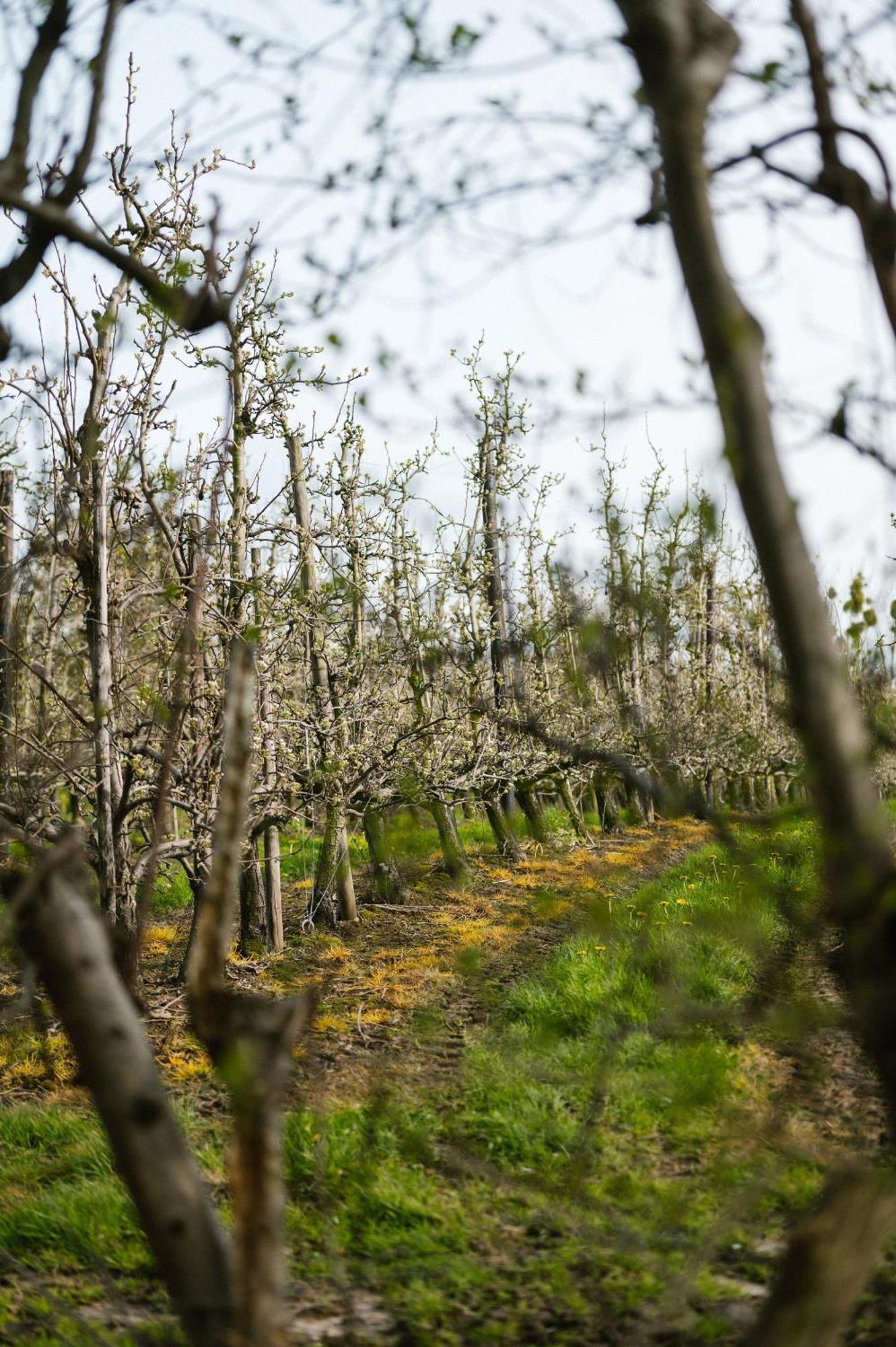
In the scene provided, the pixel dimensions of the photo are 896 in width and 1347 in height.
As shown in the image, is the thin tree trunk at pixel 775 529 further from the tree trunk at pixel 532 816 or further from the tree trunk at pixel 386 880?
the tree trunk at pixel 532 816

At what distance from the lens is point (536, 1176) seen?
4570mm

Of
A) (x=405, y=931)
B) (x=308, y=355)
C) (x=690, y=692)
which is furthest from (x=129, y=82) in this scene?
(x=690, y=692)

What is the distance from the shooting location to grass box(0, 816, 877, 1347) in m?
2.39

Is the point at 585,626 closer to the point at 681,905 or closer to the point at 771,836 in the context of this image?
the point at 771,836

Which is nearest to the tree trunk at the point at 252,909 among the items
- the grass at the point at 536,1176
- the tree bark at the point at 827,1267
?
the grass at the point at 536,1176

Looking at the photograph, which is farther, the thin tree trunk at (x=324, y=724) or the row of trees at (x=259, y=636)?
the thin tree trunk at (x=324, y=724)

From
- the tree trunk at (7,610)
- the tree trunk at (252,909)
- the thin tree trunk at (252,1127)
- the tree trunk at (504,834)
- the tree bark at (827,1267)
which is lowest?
the tree bark at (827,1267)

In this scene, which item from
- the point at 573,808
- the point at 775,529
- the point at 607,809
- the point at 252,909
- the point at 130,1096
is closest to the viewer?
the point at 130,1096

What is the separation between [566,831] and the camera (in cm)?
1789

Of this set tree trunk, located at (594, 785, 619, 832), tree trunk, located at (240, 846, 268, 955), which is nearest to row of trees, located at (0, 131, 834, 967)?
tree trunk, located at (240, 846, 268, 955)

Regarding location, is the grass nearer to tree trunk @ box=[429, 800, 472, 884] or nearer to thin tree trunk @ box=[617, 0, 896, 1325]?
thin tree trunk @ box=[617, 0, 896, 1325]

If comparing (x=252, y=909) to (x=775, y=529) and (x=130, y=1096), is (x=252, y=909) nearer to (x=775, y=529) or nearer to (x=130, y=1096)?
(x=130, y=1096)

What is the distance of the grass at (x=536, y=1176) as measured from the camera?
2.39 metres

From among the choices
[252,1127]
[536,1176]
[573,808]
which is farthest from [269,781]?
[573,808]
